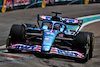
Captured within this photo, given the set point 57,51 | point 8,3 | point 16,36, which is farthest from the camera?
point 8,3

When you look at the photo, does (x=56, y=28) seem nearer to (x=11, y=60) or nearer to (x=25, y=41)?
(x=25, y=41)

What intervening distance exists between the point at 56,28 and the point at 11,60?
8.32ft

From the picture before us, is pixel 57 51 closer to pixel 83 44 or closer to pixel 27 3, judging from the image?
pixel 83 44

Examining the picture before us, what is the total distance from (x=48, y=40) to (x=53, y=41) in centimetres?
18

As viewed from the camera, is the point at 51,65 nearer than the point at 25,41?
Yes

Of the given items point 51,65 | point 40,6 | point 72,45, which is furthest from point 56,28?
point 40,6

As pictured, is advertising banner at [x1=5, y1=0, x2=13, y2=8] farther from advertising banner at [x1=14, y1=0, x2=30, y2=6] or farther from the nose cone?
the nose cone

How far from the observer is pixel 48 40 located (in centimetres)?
818

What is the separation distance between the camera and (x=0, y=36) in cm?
1252

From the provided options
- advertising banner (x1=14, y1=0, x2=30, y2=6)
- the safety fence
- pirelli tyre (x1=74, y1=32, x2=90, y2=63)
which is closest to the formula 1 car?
pirelli tyre (x1=74, y1=32, x2=90, y2=63)

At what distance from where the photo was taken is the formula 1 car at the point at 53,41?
807 centimetres

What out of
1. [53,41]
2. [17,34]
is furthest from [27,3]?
[53,41]

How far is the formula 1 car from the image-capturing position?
807cm

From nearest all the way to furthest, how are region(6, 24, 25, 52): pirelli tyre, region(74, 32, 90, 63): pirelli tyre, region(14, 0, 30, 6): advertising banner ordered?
region(74, 32, 90, 63): pirelli tyre → region(6, 24, 25, 52): pirelli tyre → region(14, 0, 30, 6): advertising banner
